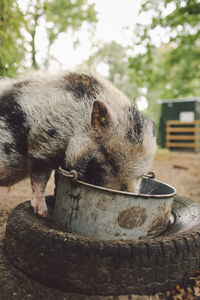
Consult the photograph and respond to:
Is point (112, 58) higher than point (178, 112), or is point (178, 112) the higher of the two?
point (112, 58)

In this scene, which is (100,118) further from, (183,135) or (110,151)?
(183,135)

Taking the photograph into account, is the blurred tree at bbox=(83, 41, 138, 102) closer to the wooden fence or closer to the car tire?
the wooden fence

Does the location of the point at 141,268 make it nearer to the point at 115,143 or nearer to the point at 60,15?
the point at 115,143

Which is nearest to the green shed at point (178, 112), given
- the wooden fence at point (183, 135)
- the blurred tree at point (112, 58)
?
the wooden fence at point (183, 135)

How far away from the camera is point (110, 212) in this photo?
1.73m

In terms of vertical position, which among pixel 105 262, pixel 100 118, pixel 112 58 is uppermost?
pixel 112 58

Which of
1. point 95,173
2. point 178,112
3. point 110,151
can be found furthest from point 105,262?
point 178,112

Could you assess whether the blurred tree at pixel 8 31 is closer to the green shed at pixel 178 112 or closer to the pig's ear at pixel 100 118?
the pig's ear at pixel 100 118

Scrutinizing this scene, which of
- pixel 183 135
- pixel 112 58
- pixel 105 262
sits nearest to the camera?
pixel 105 262

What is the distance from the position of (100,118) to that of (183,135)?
14.4 m

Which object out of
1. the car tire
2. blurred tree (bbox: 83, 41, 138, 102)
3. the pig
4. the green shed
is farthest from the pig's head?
blurred tree (bbox: 83, 41, 138, 102)

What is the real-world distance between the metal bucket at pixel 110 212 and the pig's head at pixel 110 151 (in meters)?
0.23

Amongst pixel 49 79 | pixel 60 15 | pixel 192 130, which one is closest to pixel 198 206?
pixel 49 79

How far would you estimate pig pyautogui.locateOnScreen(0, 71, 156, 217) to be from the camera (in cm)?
207
